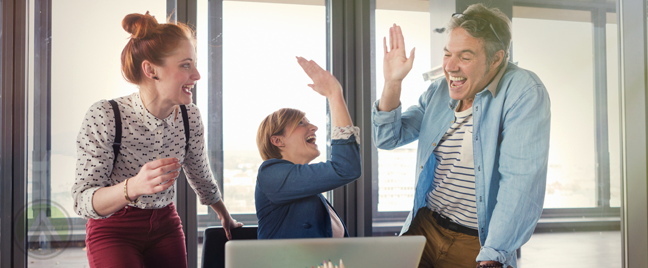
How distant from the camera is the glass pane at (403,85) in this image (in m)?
1.71

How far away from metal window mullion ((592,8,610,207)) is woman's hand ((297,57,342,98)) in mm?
1106

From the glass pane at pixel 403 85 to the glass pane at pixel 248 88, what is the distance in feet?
1.16

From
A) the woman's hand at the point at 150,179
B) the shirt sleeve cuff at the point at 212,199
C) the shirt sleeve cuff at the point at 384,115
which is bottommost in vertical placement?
the shirt sleeve cuff at the point at 212,199

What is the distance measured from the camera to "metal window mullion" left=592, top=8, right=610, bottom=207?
154 cm

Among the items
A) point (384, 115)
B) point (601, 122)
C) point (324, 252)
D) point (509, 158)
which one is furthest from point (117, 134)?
point (601, 122)

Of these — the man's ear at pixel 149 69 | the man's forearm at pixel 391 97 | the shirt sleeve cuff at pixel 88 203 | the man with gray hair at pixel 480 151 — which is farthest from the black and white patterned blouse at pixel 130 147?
the man with gray hair at pixel 480 151

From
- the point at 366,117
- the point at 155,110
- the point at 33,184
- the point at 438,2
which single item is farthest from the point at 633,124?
the point at 33,184

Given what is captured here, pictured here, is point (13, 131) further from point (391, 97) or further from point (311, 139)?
point (391, 97)

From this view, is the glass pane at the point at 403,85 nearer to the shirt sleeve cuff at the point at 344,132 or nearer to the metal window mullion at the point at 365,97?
the metal window mullion at the point at 365,97

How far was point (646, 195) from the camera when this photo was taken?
1537 millimetres

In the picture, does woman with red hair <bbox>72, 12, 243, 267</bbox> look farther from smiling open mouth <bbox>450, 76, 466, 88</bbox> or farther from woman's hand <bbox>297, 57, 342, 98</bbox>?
smiling open mouth <bbox>450, 76, 466, 88</bbox>

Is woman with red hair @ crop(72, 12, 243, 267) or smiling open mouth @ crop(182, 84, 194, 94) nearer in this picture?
woman with red hair @ crop(72, 12, 243, 267)

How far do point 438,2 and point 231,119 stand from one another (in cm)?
118

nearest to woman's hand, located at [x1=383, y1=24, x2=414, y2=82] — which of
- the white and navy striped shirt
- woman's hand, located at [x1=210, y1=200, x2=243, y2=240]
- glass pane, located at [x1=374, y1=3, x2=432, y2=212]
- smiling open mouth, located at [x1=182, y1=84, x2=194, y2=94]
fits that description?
glass pane, located at [x1=374, y1=3, x2=432, y2=212]
